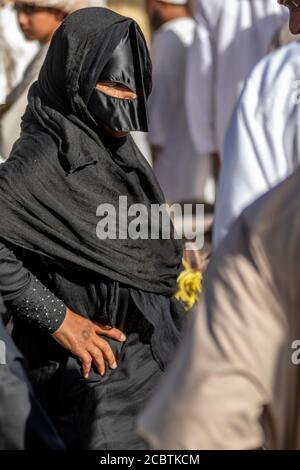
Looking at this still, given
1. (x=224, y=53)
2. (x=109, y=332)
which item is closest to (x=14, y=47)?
(x=224, y=53)

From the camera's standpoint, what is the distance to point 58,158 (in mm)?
Answer: 3773

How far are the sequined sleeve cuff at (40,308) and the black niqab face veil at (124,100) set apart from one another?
51 cm

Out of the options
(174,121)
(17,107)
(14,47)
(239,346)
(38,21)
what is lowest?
(174,121)

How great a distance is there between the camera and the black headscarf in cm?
374

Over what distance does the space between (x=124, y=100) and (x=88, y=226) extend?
378 millimetres

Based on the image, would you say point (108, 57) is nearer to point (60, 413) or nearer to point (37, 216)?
point (37, 216)

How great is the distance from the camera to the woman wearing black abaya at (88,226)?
3.73 m

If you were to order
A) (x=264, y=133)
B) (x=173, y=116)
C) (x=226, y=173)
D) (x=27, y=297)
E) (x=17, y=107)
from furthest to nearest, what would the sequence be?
(x=173, y=116), (x=17, y=107), (x=226, y=173), (x=264, y=133), (x=27, y=297)

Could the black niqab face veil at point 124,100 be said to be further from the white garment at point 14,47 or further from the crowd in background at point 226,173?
the white garment at point 14,47

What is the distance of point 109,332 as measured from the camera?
3811 mm

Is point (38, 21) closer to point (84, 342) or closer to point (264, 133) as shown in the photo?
point (264, 133)

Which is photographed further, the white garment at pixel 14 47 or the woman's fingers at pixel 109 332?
the white garment at pixel 14 47

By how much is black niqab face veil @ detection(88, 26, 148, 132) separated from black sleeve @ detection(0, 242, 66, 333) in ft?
1.57

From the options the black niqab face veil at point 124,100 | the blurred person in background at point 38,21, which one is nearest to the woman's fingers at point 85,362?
the black niqab face veil at point 124,100
